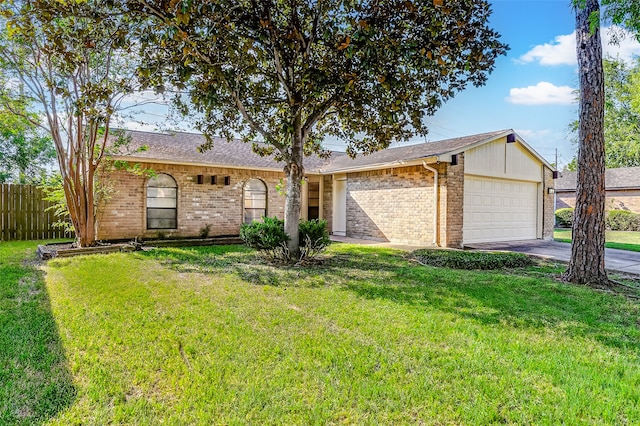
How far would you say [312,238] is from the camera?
8.76 metres

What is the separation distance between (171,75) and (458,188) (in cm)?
856

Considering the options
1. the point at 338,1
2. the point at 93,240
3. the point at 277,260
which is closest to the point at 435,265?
the point at 277,260

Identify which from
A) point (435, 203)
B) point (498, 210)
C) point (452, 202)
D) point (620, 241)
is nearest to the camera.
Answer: point (452, 202)

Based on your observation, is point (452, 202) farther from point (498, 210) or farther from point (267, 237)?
point (267, 237)

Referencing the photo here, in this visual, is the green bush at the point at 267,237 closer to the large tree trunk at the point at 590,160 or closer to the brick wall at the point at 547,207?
the large tree trunk at the point at 590,160

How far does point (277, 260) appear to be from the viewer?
27.4ft

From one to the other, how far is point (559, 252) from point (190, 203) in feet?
38.7

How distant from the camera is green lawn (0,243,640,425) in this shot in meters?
2.57

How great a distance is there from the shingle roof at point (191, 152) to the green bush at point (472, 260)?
7.44 metres

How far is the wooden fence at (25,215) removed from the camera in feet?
40.2

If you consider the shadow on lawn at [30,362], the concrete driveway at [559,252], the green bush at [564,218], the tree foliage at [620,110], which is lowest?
the shadow on lawn at [30,362]

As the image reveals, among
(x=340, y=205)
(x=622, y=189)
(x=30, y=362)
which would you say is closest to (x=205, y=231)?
(x=340, y=205)

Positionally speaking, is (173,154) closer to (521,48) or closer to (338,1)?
(338,1)

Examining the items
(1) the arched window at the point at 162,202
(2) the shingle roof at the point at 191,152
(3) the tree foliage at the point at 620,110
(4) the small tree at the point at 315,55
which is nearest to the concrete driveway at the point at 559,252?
(4) the small tree at the point at 315,55
